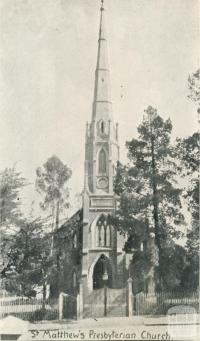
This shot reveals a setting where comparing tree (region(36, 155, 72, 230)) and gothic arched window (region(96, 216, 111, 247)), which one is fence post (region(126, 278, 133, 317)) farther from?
gothic arched window (region(96, 216, 111, 247))

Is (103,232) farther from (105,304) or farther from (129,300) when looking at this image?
(105,304)

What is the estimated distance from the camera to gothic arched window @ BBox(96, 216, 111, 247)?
2936cm

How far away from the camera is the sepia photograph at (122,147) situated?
14703 millimetres

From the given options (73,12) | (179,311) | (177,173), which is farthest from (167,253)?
(73,12)

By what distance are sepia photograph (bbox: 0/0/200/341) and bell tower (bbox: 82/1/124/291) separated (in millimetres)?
6655

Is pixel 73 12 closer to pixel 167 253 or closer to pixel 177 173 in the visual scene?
pixel 177 173

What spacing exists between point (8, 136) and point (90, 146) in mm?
18552

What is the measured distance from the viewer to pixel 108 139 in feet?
109

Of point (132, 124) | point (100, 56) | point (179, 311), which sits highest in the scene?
point (100, 56)

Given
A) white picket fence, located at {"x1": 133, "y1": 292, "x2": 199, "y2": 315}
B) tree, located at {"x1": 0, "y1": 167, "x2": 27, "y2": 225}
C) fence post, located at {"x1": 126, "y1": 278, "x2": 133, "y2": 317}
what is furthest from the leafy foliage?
white picket fence, located at {"x1": 133, "y1": 292, "x2": 199, "y2": 315}

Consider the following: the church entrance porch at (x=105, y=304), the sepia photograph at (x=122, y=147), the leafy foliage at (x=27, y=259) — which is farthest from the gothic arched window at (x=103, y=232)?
the leafy foliage at (x=27, y=259)

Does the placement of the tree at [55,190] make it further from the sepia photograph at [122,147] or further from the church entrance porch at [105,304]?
the church entrance porch at [105,304]

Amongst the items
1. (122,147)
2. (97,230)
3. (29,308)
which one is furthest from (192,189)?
(97,230)

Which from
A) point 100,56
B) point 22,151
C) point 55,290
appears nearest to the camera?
point 22,151
